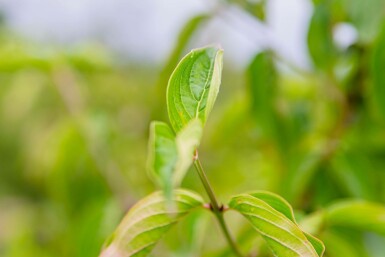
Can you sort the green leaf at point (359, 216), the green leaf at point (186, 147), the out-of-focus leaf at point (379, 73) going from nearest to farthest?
the green leaf at point (186, 147) < the green leaf at point (359, 216) < the out-of-focus leaf at point (379, 73)

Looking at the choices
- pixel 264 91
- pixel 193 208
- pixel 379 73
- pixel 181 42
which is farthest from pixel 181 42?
pixel 193 208

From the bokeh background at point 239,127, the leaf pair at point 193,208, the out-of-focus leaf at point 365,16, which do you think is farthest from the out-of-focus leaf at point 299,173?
the leaf pair at point 193,208

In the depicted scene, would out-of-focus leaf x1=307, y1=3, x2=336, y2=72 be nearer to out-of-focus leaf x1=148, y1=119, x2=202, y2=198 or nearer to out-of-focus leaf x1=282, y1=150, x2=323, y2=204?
out-of-focus leaf x1=282, y1=150, x2=323, y2=204

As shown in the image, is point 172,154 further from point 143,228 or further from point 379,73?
point 379,73

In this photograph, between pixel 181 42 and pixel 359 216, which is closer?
pixel 359 216

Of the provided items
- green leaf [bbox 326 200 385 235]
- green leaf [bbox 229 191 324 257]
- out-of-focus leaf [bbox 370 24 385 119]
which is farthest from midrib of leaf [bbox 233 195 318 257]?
out-of-focus leaf [bbox 370 24 385 119]

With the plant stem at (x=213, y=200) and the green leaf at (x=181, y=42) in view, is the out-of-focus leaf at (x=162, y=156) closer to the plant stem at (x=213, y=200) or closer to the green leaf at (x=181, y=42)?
the plant stem at (x=213, y=200)
